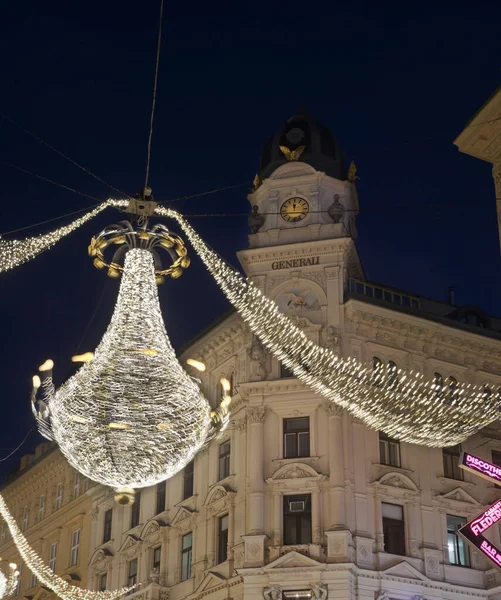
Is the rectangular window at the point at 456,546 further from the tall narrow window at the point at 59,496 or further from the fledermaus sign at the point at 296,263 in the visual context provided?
the tall narrow window at the point at 59,496

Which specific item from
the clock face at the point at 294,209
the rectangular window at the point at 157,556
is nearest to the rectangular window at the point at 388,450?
the clock face at the point at 294,209

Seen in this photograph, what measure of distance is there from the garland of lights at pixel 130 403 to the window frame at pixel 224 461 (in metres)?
12.6

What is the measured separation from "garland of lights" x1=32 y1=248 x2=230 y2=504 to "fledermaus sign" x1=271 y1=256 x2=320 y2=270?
14.1 metres

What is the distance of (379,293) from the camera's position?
40469 millimetres

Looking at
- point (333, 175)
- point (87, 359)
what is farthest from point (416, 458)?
point (87, 359)

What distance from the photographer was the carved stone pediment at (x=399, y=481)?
36312mm

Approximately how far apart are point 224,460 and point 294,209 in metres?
9.17

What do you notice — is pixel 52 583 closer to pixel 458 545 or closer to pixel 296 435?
pixel 296 435

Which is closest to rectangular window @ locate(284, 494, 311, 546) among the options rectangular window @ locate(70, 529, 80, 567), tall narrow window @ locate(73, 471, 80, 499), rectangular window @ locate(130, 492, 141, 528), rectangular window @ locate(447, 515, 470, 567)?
rectangular window @ locate(447, 515, 470, 567)

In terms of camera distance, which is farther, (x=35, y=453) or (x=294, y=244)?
(x=35, y=453)

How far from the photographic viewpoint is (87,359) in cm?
2241

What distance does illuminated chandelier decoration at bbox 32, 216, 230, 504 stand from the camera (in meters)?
21.8

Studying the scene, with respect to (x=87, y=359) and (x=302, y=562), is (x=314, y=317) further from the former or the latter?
(x=87, y=359)

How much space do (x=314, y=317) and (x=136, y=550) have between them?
38.7 feet
